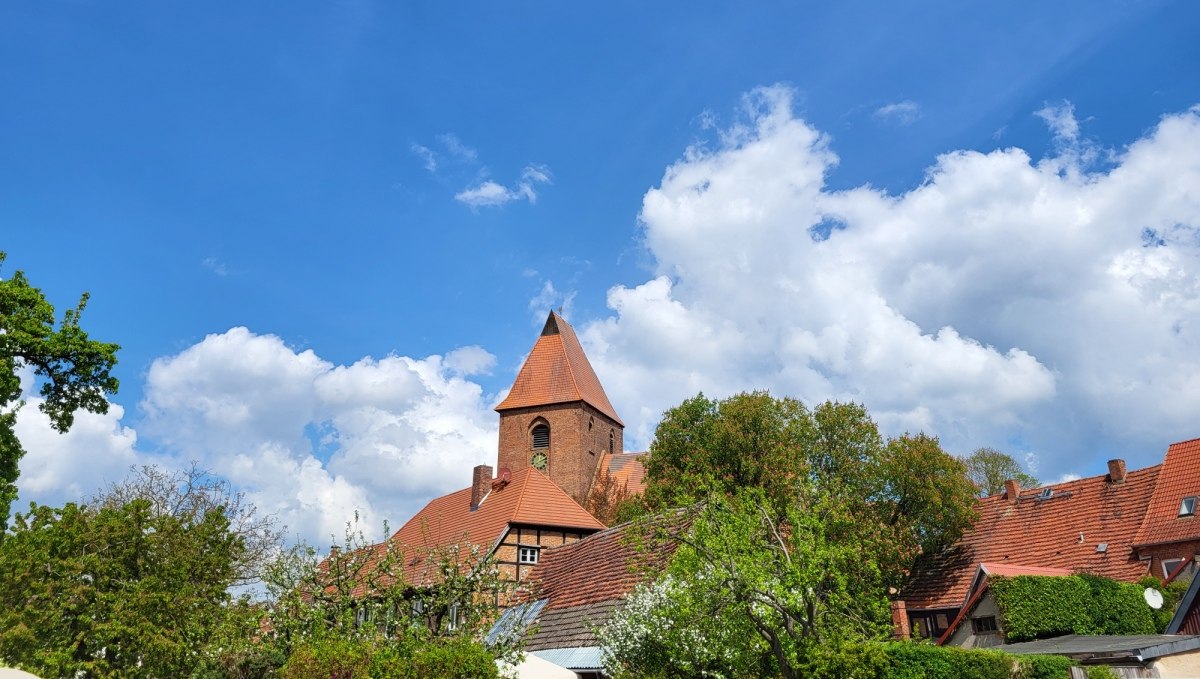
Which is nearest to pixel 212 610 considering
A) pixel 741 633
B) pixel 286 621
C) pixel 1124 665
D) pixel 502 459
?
pixel 286 621

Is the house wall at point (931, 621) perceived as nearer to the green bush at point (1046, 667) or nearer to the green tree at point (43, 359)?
the green bush at point (1046, 667)

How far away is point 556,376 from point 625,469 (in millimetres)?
7733

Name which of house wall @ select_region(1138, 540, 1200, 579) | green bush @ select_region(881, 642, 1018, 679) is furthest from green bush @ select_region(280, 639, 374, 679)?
house wall @ select_region(1138, 540, 1200, 579)

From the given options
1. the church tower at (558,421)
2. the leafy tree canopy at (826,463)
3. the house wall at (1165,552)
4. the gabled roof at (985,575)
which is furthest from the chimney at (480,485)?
the house wall at (1165,552)

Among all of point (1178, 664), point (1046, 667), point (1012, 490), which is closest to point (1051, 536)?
point (1012, 490)

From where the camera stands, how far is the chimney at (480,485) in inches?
1619

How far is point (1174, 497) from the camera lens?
103ft

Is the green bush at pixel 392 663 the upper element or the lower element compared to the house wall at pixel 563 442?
lower

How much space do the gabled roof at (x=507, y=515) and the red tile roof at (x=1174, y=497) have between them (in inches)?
782

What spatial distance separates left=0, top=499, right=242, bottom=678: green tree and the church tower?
3516 centimetres

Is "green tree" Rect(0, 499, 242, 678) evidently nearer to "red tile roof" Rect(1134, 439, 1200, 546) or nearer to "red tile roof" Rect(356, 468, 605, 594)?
"red tile roof" Rect(356, 468, 605, 594)

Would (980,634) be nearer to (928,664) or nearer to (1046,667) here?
(1046,667)

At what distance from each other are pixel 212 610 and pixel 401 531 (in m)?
24.4

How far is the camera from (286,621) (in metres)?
17.7
